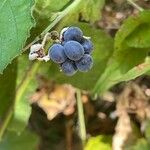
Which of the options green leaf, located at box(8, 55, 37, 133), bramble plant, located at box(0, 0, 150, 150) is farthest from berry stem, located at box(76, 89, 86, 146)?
green leaf, located at box(8, 55, 37, 133)

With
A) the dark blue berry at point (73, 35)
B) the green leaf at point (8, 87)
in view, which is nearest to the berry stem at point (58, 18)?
the dark blue berry at point (73, 35)

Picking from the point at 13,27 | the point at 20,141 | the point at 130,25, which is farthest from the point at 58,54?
the point at 20,141

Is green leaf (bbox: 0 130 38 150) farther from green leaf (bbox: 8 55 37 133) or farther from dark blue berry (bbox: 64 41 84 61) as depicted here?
dark blue berry (bbox: 64 41 84 61)

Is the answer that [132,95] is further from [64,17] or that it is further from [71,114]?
[64,17]

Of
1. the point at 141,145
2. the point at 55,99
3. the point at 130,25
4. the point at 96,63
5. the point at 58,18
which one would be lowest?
the point at 141,145

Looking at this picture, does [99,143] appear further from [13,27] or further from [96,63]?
[13,27]

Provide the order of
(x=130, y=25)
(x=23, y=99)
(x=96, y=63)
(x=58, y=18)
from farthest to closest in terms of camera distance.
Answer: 1. (x=23, y=99)
2. (x=96, y=63)
3. (x=130, y=25)
4. (x=58, y=18)

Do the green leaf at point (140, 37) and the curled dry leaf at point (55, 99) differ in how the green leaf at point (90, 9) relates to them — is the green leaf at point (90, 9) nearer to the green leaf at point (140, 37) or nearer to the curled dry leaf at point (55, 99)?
the green leaf at point (140, 37)
